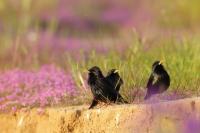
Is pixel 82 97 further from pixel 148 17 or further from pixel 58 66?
pixel 148 17

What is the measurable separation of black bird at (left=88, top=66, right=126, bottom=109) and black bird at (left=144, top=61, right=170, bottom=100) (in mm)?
304

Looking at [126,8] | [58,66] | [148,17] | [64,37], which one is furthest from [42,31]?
[58,66]

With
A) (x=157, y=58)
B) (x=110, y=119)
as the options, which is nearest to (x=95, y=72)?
(x=110, y=119)

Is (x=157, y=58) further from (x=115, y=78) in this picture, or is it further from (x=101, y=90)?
(x=101, y=90)

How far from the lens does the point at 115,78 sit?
9906mm

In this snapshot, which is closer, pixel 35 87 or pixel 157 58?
pixel 35 87

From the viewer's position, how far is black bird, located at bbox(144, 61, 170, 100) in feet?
31.9

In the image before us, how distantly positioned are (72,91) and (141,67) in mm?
818

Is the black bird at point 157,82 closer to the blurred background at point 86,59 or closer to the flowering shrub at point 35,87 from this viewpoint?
the blurred background at point 86,59

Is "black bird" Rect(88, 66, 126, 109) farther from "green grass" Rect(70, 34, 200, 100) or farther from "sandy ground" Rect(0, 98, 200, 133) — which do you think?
"green grass" Rect(70, 34, 200, 100)

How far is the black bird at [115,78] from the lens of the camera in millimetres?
9836

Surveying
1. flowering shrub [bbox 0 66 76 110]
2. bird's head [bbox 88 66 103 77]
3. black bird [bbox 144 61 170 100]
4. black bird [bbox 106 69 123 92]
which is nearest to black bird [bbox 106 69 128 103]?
black bird [bbox 106 69 123 92]

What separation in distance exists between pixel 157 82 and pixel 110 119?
0.65 m

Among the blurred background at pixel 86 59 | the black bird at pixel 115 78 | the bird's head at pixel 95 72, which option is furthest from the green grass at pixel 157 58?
the bird's head at pixel 95 72
